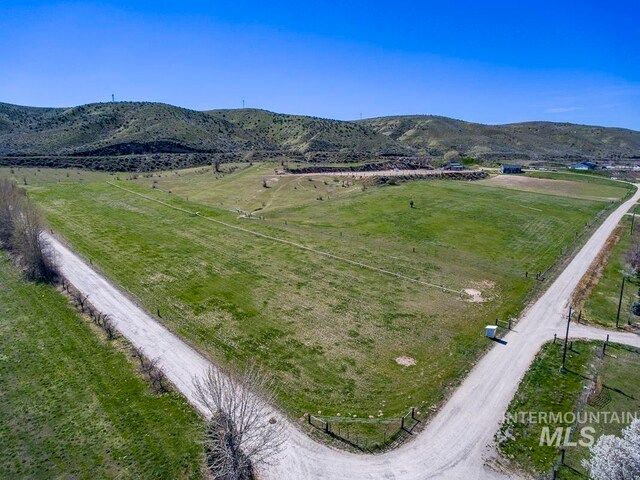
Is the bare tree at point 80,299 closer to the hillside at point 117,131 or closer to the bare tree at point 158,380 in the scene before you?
the bare tree at point 158,380

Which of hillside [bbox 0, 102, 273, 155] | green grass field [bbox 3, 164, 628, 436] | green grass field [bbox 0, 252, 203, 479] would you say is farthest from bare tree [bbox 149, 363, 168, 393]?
hillside [bbox 0, 102, 273, 155]

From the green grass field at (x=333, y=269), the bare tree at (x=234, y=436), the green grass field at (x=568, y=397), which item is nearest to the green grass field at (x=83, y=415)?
the bare tree at (x=234, y=436)

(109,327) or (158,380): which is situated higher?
(109,327)

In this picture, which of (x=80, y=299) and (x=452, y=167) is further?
(x=452, y=167)

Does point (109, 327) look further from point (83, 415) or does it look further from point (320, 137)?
point (320, 137)

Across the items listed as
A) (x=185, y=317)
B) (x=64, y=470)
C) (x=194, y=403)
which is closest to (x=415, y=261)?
(x=185, y=317)

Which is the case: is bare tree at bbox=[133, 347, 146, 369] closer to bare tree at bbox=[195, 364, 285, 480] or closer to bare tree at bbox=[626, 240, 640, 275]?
bare tree at bbox=[195, 364, 285, 480]

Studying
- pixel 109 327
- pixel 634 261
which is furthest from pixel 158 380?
pixel 634 261

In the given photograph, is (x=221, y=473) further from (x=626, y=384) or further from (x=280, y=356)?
(x=626, y=384)
